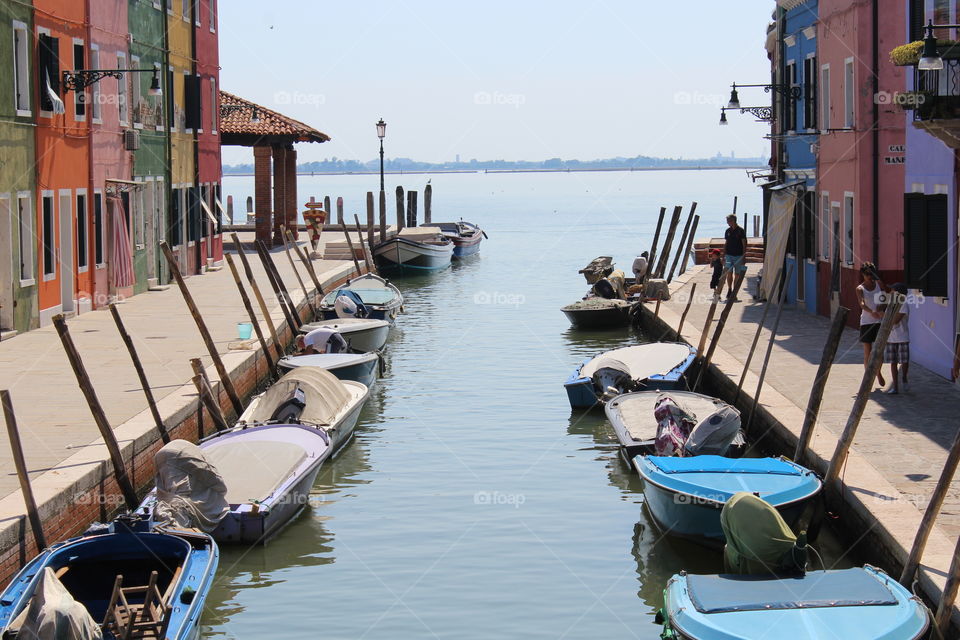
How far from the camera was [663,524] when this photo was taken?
502 inches

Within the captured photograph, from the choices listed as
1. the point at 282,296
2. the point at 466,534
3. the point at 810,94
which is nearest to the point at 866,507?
the point at 466,534

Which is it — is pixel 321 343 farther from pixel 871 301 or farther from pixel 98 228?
pixel 871 301

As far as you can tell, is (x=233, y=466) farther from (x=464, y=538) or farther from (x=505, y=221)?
(x=505, y=221)

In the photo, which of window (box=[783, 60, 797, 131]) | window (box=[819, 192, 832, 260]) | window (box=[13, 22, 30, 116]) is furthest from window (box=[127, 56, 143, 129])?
window (box=[819, 192, 832, 260])

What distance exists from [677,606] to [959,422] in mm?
6055

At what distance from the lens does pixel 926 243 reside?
16844mm

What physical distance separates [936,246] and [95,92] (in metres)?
16.2

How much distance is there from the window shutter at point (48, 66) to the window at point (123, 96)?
4437 millimetres

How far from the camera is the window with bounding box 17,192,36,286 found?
2111cm

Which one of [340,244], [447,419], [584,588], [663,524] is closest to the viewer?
[584,588]

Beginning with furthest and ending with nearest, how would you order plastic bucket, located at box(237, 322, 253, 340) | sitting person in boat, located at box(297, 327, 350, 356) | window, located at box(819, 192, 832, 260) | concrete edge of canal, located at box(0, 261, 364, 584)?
window, located at box(819, 192, 832, 260) < sitting person in boat, located at box(297, 327, 350, 356) < plastic bucket, located at box(237, 322, 253, 340) < concrete edge of canal, located at box(0, 261, 364, 584)

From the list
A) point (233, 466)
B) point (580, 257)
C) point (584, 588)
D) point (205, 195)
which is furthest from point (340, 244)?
point (584, 588)

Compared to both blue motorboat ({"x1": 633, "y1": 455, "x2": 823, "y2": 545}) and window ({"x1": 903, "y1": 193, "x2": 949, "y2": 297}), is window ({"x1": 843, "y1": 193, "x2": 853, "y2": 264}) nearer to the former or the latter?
window ({"x1": 903, "y1": 193, "x2": 949, "y2": 297})

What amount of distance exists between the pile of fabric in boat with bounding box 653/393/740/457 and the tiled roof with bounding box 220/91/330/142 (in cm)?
2778
